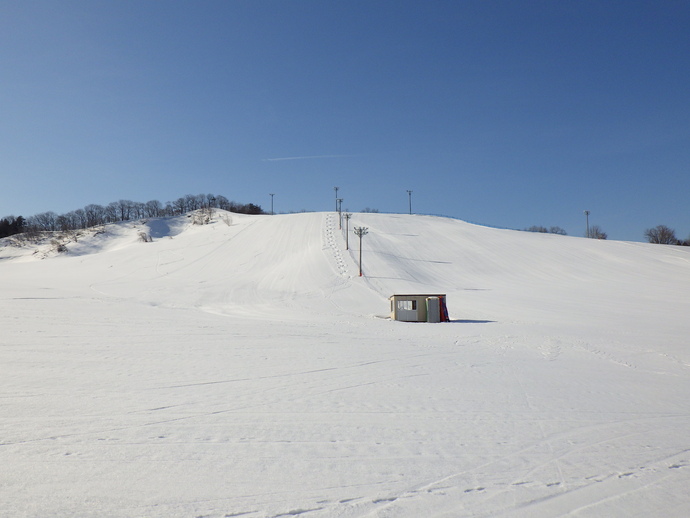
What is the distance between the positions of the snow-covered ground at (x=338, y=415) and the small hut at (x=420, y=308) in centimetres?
189

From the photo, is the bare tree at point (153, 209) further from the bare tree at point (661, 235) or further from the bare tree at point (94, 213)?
the bare tree at point (661, 235)

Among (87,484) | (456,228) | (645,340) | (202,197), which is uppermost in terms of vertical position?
(202,197)

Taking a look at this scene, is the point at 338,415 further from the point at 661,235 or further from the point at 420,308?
the point at 661,235

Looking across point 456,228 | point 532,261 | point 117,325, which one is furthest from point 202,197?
point 117,325

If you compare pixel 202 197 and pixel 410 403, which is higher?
pixel 202 197

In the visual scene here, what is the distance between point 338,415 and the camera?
756 cm

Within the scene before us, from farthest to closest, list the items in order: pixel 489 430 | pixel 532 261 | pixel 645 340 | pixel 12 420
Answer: pixel 532 261, pixel 645 340, pixel 489 430, pixel 12 420

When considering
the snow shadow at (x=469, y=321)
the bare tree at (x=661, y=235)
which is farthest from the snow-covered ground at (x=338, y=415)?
the bare tree at (x=661, y=235)

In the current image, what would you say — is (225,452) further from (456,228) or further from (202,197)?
(202,197)

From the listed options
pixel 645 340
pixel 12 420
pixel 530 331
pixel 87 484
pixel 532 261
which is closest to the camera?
pixel 87 484

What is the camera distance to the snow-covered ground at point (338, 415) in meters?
4.85

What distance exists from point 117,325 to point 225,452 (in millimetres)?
13741

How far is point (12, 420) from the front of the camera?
655 centimetres

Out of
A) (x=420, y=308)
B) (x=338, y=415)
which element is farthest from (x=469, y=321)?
(x=338, y=415)
